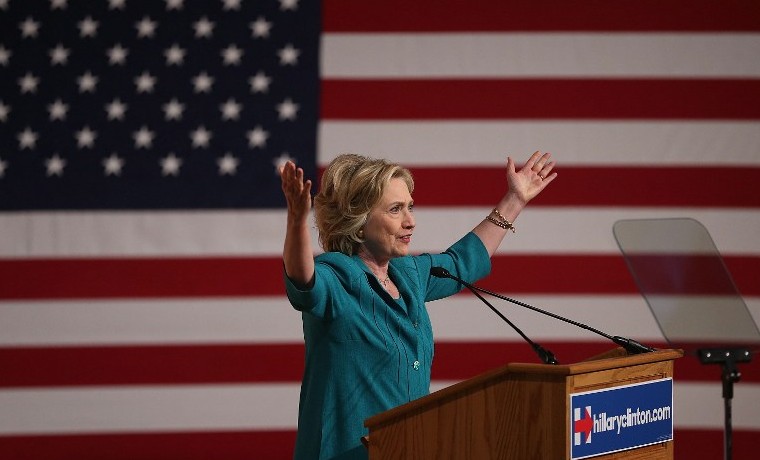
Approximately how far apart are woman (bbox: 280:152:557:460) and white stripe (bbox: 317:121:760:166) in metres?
1.52

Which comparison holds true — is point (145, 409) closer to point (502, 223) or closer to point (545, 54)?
point (502, 223)

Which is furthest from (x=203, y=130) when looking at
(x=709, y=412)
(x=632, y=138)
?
(x=709, y=412)

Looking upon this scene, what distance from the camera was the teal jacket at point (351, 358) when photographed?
6.72 feet

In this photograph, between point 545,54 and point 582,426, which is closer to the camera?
point 582,426

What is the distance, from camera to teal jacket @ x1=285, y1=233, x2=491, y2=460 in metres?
2.05

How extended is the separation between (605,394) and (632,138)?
234cm

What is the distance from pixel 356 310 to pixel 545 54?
82.6 inches

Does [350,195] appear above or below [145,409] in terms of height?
above

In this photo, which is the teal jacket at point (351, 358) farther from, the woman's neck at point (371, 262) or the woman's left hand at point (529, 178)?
the woman's left hand at point (529, 178)

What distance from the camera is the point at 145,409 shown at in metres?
3.79

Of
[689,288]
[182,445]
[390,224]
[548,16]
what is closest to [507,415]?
[390,224]

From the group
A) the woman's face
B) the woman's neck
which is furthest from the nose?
the woman's neck

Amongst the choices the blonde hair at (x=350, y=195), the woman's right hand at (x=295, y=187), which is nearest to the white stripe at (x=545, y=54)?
the blonde hair at (x=350, y=195)

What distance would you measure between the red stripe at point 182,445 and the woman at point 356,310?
5.68 feet
